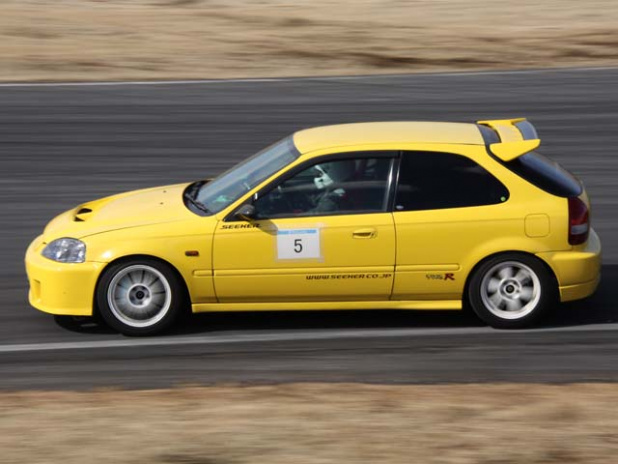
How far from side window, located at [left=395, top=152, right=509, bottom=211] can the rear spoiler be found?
0.20 m

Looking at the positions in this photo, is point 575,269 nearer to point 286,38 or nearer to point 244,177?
point 244,177

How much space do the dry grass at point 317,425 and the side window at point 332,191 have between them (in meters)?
1.60

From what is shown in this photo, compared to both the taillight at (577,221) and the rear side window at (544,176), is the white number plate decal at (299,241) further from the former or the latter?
the taillight at (577,221)

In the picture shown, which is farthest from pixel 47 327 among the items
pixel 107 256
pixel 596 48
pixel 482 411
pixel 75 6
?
pixel 75 6

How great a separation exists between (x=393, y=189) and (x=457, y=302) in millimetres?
966

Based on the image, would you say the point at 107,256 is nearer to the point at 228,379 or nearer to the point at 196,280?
the point at 196,280

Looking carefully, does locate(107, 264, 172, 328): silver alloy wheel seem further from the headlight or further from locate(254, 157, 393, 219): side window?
locate(254, 157, 393, 219): side window

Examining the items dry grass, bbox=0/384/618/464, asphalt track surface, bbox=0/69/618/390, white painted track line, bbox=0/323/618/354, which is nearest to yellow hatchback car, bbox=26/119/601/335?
white painted track line, bbox=0/323/618/354

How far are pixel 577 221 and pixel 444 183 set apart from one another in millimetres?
1005

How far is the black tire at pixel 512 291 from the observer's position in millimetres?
8922

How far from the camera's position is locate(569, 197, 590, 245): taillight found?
8930mm

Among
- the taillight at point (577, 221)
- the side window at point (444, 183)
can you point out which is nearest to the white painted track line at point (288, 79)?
the side window at point (444, 183)

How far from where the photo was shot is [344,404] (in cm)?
720

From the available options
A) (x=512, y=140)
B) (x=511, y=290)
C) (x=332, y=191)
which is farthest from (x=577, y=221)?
(x=332, y=191)
